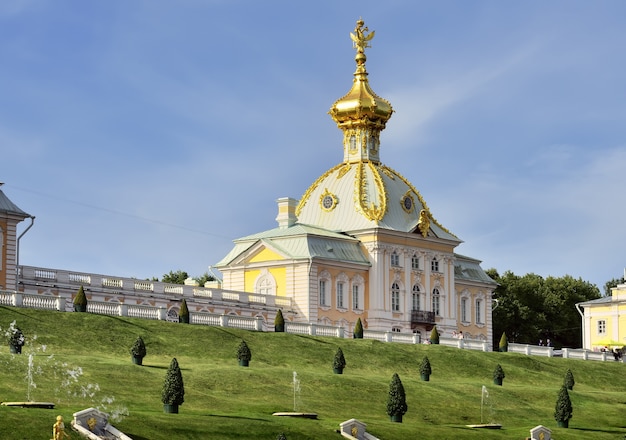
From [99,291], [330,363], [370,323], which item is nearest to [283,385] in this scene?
[330,363]

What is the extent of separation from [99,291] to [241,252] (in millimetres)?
18166

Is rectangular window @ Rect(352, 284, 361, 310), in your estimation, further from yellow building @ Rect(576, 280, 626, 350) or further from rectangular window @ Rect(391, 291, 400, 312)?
yellow building @ Rect(576, 280, 626, 350)

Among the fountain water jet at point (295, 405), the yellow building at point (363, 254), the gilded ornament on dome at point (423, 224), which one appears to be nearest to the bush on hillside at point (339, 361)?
the fountain water jet at point (295, 405)

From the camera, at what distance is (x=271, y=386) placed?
56031 mm

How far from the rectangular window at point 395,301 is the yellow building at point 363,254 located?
0.22ft

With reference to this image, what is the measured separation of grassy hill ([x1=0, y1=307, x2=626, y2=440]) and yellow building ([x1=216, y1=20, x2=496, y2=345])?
14170 mm

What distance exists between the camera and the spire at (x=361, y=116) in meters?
97.9

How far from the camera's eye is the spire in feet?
321

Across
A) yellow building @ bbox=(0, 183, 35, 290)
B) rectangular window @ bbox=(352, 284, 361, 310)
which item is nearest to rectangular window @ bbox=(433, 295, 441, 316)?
rectangular window @ bbox=(352, 284, 361, 310)

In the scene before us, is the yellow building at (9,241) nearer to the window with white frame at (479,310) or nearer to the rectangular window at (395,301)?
the rectangular window at (395,301)

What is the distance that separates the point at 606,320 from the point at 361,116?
81.4 ft

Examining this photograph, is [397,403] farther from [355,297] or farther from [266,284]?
[355,297]

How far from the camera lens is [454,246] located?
96.9 metres

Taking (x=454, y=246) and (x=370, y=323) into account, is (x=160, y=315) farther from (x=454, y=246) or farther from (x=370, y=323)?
(x=454, y=246)
